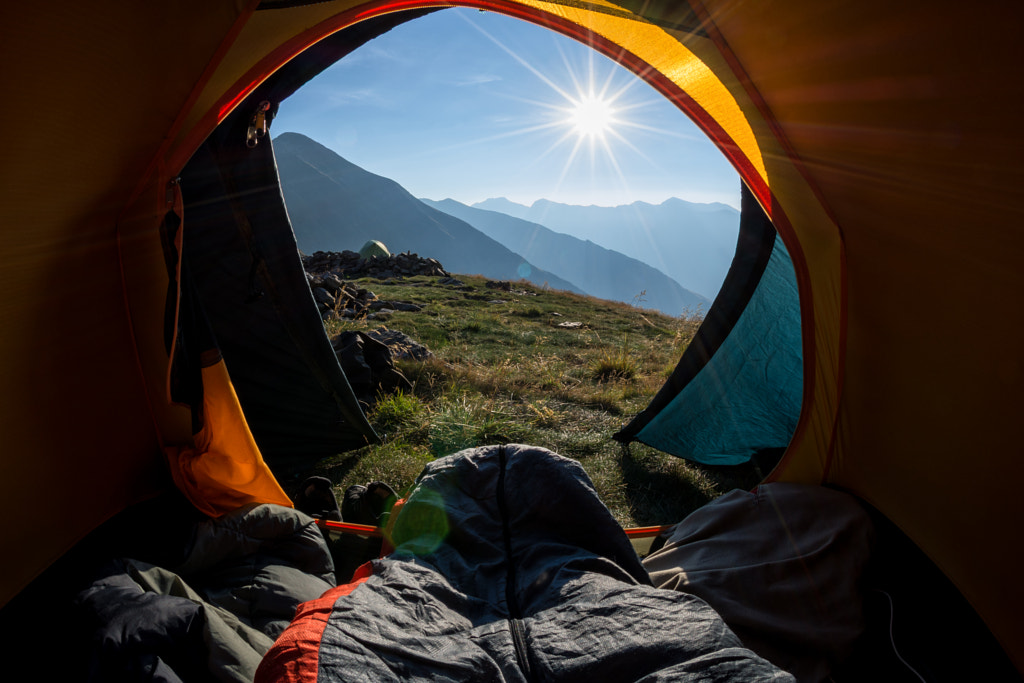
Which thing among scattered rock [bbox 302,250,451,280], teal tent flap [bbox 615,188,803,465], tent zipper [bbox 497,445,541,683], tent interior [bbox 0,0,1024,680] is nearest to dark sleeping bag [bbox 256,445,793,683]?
tent zipper [bbox 497,445,541,683]

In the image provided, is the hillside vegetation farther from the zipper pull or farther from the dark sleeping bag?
the zipper pull

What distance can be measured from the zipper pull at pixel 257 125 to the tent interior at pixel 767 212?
24mm

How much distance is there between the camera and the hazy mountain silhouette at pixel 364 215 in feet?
446

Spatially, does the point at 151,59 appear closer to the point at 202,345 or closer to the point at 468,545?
the point at 202,345

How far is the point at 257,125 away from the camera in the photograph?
288 cm

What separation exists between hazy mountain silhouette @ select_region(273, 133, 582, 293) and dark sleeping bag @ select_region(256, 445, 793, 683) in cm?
13309

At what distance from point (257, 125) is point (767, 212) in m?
2.82

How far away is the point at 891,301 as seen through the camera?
2068 millimetres

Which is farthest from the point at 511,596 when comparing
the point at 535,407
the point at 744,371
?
the point at 535,407

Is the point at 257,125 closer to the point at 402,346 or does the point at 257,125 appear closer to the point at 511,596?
the point at 511,596

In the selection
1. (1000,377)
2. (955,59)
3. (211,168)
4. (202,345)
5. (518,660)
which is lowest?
(518,660)

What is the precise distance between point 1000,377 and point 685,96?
1.74 meters

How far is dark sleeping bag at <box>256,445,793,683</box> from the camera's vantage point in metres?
1.16

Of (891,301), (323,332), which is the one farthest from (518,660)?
(323,332)
